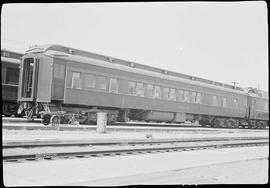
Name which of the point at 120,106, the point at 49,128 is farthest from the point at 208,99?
the point at 49,128

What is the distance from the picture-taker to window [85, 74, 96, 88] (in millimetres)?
18688

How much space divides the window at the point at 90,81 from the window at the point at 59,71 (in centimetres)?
144

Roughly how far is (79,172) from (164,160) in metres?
3.21

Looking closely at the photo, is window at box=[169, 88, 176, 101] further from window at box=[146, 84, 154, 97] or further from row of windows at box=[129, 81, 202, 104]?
window at box=[146, 84, 154, 97]

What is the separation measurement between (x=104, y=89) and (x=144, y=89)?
3434mm

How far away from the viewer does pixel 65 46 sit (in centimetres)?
1794

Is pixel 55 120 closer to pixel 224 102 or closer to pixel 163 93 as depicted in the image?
pixel 163 93

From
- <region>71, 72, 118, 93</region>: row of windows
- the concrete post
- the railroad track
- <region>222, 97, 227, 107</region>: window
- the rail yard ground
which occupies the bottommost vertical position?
the rail yard ground

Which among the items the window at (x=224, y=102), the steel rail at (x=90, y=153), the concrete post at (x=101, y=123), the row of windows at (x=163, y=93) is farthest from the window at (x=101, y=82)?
the window at (x=224, y=102)

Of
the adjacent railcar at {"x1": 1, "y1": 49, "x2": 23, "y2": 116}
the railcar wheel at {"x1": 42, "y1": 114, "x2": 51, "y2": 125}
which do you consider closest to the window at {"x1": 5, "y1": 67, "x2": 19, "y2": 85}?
the adjacent railcar at {"x1": 1, "y1": 49, "x2": 23, "y2": 116}

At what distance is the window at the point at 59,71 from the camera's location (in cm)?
1739

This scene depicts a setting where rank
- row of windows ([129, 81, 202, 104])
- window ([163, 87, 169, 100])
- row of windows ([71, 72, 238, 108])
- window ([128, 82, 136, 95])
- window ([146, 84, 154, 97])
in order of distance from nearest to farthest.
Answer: row of windows ([71, 72, 238, 108])
window ([128, 82, 136, 95])
row of windows ([129, 81, 202, 104])
window ([146, 84, 154, 97])
window ([163, 87, 169, 100])

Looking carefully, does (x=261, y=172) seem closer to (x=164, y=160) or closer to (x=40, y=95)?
(x=164, y=160)

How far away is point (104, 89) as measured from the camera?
64.3 ft
